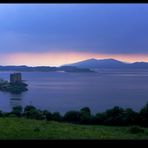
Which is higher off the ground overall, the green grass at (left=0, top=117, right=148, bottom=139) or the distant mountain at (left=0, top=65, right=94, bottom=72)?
the distant mountain at (left=0, top=65, right=94, bottom=72)

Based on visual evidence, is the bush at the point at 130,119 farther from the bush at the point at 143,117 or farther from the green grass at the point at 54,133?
the green grass at the point at 54,133

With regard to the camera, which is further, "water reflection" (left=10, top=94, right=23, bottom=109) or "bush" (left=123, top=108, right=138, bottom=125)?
"water reflection" (left=10, top=94, right=23, bottom=109)

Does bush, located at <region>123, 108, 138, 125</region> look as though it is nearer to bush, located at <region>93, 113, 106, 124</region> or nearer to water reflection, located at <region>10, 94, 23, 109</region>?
bush, located at <region>93, 113, 106, 124</region>

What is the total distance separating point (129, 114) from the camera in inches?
246

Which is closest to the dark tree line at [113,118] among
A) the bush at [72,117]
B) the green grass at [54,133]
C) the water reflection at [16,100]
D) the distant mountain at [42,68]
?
the bush at [72,117]

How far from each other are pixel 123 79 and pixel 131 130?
20.3 m

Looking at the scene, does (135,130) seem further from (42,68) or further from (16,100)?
(42,68)

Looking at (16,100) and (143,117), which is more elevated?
(16,100)

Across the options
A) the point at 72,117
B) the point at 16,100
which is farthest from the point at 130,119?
the point at 16,100

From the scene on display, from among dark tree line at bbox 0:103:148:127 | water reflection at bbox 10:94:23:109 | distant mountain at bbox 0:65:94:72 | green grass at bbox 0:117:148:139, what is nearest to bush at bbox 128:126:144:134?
green grass at bbox 0:117:148:139

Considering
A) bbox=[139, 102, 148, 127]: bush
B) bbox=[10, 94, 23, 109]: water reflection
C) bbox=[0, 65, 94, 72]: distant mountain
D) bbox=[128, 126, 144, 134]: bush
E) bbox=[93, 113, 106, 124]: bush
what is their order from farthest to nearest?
1. bbox=[0, 65, 94, 72]: distant mountain
2. bbox=[10, 94, 23, 109]: water reflection
3. bbox=[93, 113, 106, 124]: bush
4. bbox=[139, 102, 148, 127]: bush
5. bbox=[128, 126, 144, 134]: bush

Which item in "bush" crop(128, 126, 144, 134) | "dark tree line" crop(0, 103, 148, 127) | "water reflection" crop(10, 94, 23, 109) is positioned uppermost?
"water reflection" crop(10, 94, 23, 109)
